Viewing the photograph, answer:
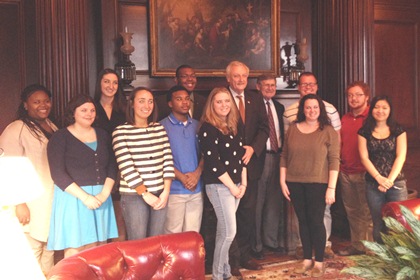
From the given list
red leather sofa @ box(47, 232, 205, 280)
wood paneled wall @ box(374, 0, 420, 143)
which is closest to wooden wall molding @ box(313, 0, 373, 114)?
wood paneled wall @ box(374, 0, 420, 143)

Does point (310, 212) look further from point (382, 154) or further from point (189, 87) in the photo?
Answer: point (189, 87)

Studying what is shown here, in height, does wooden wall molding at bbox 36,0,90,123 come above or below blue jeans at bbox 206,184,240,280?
above

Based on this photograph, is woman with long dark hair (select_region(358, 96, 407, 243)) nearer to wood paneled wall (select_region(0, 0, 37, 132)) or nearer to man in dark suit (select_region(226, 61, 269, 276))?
man in dark suit (select_region(226, 61, 269, 276))

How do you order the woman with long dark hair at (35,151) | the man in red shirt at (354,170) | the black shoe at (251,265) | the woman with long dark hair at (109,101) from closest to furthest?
1. the woman with long dark hair at (35,151)
2. the woman with long dark hair at (109,101)
3. the black shoe at (251,265)
4. the man in red shirt at (354,170)

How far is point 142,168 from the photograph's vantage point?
3428 mm

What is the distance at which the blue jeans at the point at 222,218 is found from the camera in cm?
366

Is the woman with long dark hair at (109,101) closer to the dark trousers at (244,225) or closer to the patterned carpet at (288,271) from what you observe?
the dark trousers at (244,225)

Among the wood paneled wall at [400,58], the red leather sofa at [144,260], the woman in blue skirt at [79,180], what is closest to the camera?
the red leather sofa at [144,260]

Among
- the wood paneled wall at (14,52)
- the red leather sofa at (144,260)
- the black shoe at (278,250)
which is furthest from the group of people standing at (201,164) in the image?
the wood paneled wall at (14,52)

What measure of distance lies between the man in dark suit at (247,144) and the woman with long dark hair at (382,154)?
32.2 inches

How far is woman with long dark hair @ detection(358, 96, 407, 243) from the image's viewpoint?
399 centimetres

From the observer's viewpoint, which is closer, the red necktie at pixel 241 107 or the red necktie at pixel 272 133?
the red necktie at pixel 241 107

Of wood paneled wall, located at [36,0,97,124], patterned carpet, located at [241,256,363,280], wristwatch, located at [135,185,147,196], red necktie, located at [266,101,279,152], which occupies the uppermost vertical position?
wood paneled wall, located at [36,0,97,124]

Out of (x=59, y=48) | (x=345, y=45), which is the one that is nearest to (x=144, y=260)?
(x=59, y=48)
